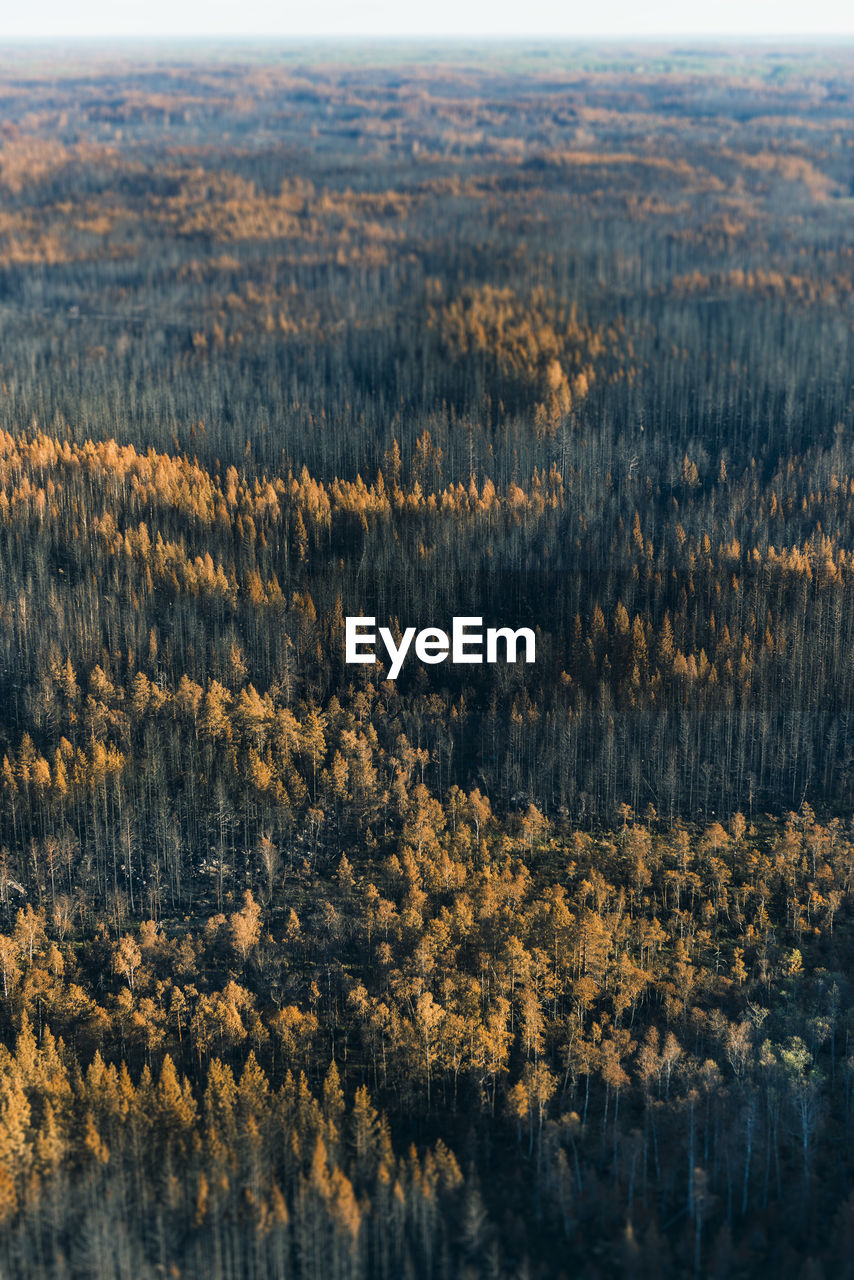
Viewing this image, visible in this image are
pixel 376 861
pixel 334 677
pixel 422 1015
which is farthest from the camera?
pixel 334 677

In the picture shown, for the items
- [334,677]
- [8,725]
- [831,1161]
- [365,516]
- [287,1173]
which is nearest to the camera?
[287,1173]

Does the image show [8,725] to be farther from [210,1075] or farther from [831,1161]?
[831,1161]

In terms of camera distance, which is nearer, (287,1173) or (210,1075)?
(287,1173)

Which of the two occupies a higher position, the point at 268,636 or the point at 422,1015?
the point at 268,636

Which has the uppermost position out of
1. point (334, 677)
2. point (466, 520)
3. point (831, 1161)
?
point (466, 520)

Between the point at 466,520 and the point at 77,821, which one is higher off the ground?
the point at 466,520

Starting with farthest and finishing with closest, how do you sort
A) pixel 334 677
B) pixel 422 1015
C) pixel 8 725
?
pixel 334 677 → pixel 8 725 → pixel 422 1015

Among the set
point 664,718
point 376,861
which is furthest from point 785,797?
point 376,861

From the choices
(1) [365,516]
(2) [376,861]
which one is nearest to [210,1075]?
(2) [376,861]

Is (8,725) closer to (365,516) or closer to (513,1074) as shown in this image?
(365,516)
